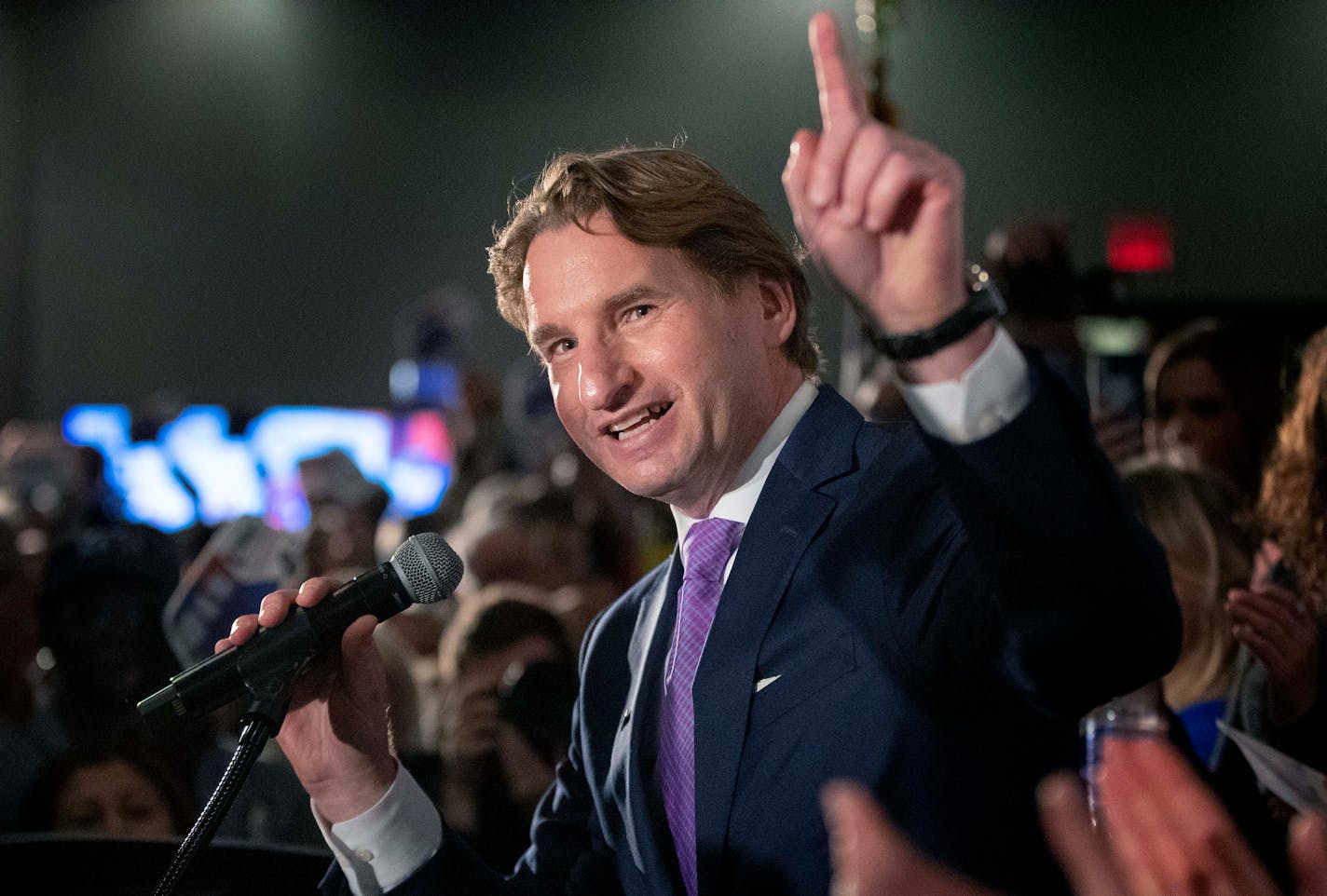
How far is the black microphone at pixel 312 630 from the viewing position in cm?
139

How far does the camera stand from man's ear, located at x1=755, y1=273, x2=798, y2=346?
5.66 ft

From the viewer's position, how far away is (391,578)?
148cm

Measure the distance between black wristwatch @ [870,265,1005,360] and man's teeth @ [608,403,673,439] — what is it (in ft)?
1.60

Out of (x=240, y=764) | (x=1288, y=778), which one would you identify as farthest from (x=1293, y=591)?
(x=240, y=764)

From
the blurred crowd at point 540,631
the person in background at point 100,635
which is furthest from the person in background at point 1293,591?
the person in background at point 100,635

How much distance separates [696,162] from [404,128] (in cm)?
1021

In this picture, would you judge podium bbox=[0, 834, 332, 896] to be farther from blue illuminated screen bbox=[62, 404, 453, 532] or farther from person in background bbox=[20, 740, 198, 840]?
blue illuminated screen bbox=[62, 404, 453, 532]

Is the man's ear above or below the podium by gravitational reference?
above

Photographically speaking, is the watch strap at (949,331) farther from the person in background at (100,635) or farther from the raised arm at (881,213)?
the person in background at (100,635)

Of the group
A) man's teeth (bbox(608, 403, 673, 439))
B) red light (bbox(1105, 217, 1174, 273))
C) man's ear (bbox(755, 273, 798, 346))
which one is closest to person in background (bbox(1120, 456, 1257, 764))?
man's ear (bbox(755, 273, 798, 346))

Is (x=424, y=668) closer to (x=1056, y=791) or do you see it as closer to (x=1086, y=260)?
(x=1056, y=791)

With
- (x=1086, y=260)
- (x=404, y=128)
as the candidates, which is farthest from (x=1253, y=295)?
(x=404, y=128)

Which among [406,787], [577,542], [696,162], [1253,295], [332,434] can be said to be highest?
[696,162]

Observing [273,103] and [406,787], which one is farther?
[273,103]
